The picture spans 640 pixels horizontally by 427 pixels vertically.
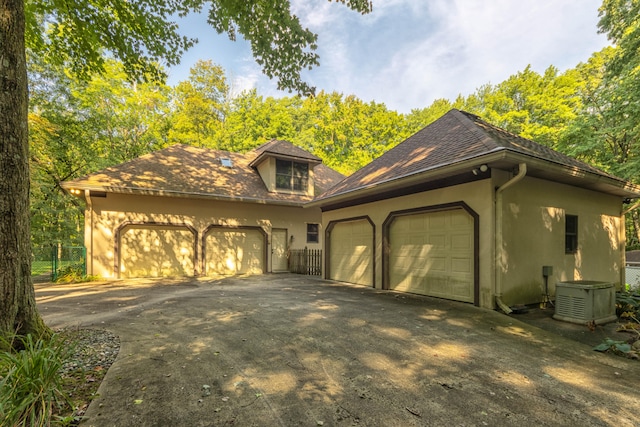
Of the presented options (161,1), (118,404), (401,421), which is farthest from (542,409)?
(161,1)

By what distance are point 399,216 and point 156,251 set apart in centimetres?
936

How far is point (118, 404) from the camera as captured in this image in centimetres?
231

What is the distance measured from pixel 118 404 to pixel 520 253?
6.89 m

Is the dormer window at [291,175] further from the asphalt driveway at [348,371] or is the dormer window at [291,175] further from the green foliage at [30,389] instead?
the green foliage at [30,389]

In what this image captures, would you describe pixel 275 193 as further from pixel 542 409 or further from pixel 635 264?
pixel 635 264

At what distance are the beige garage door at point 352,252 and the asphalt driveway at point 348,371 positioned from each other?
3.28m

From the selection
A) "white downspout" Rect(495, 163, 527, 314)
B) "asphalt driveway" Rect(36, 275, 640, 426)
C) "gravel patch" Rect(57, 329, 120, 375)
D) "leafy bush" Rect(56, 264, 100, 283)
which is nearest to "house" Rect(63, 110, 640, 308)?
"white downspout" Rect(495, 163, 527, 314)

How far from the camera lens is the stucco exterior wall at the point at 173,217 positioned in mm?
10125

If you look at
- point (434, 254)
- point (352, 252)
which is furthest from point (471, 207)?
point (352, 252)

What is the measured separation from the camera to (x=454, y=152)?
245 inches

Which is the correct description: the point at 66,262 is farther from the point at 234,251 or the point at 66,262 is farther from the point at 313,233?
the point at 313,233

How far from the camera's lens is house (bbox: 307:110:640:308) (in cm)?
561

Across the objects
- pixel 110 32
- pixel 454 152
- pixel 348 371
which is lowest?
pixel 348 371

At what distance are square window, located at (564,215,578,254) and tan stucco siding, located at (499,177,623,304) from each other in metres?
0.12
